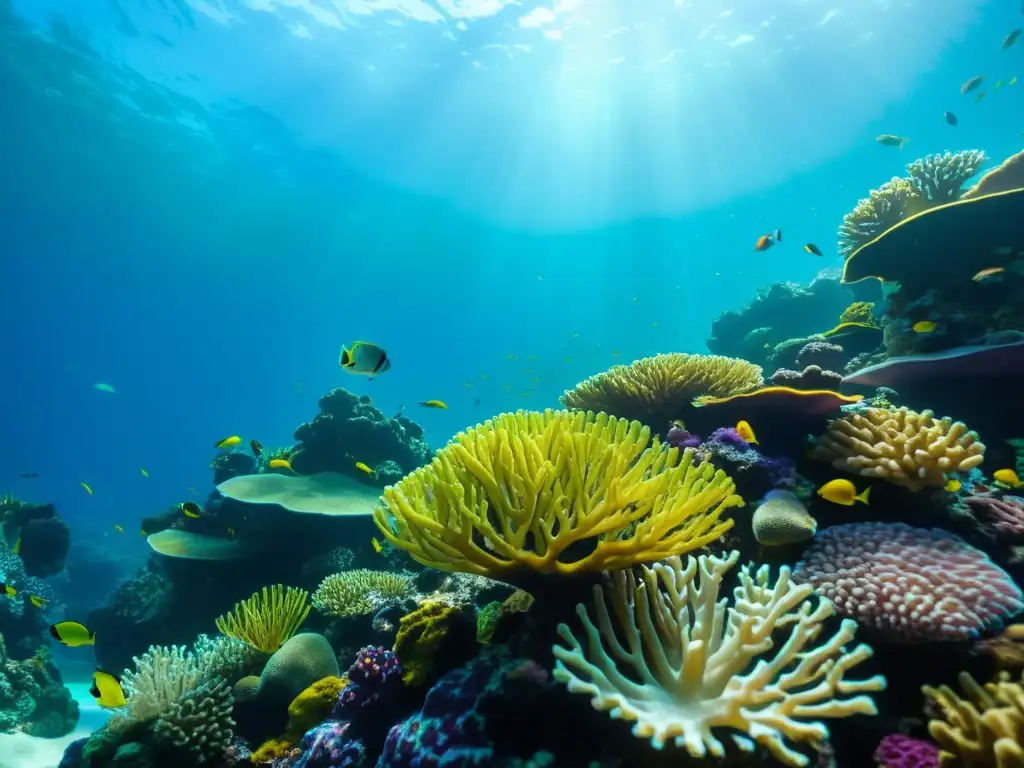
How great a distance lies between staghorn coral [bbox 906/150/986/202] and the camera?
738 centimetres

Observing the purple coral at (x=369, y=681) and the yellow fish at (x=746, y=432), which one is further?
the yellow fish at (x=746, y=432)

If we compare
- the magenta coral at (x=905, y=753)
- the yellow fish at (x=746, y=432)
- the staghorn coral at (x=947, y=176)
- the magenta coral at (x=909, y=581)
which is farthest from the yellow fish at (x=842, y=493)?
the staghorn coral at (x=947, y=176)

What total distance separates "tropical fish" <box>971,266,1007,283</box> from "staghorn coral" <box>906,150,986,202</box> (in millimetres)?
2936

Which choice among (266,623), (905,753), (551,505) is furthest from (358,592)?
(905,753)

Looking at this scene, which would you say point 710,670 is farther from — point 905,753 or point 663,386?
point 663,386

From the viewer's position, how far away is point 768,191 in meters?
50.8

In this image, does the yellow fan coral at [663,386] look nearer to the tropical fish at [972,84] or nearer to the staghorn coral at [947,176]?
the staghorn coral at [947,176]

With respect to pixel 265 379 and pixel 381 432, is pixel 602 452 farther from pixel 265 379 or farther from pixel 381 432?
pixel 265 379

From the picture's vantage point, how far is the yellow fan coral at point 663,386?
503 centimetres

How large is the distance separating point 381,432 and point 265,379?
368 ft

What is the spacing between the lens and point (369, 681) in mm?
3176

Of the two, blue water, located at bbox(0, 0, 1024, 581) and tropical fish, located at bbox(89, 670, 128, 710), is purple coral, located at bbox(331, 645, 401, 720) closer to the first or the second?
tropical fish, located at bbox(89, 670, 128, 710)

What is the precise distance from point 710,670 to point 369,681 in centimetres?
224

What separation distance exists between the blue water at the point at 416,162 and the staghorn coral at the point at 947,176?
1497 cm
